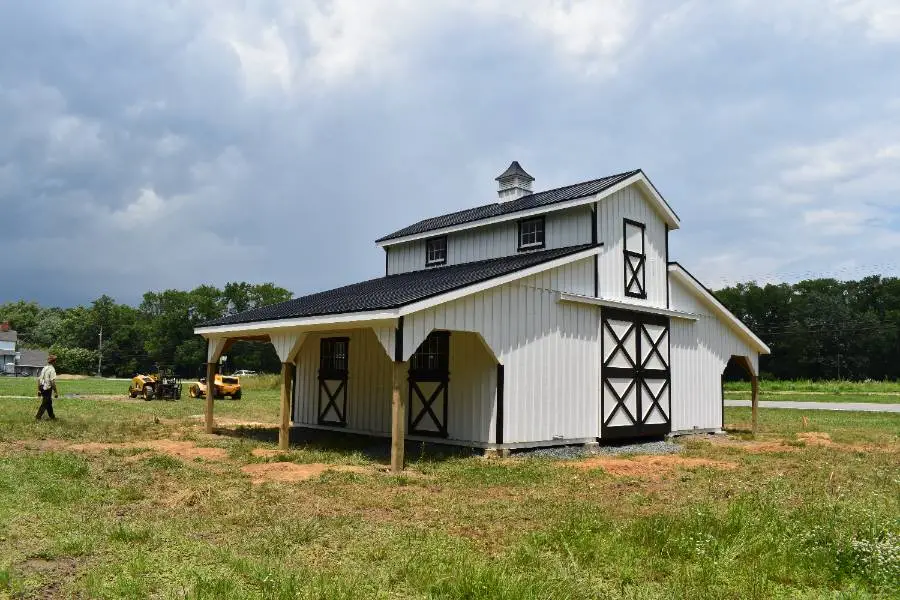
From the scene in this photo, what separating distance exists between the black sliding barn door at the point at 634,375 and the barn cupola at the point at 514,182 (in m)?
6.01

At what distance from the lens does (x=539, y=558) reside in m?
6.42

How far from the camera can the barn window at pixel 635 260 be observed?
17922 millimetres

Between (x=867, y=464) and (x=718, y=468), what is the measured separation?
3318 mm

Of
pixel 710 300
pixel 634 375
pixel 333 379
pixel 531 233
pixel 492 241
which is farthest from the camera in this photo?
pixel 710 300

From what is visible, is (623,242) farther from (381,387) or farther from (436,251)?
(381,387)

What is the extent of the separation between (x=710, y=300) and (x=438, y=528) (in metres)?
15.6

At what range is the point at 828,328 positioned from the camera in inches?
3371

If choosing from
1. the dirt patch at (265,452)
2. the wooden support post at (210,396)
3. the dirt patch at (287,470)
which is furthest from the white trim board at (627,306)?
the wooden support post at (210,396)

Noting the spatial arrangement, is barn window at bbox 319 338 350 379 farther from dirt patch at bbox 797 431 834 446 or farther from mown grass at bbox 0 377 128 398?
mown grass at bbox 0 377 128 398

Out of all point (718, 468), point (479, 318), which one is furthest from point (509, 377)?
point (718, 468)

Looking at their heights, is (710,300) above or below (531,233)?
below

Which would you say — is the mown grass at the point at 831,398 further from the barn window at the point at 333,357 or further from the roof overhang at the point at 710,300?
the barn window at the point at 333,357

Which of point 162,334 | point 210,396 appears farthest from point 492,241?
point 162,334

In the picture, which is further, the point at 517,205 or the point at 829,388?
the point at 829,388
